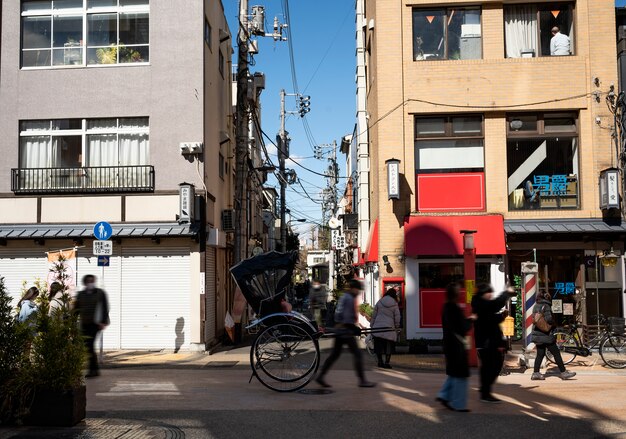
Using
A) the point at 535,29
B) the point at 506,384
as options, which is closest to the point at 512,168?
the point at 535,29

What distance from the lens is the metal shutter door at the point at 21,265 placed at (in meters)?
19.2

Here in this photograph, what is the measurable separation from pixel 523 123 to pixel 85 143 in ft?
43.3

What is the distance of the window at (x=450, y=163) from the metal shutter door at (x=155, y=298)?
24.4ft

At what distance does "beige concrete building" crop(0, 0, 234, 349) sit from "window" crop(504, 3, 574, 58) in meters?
9.40

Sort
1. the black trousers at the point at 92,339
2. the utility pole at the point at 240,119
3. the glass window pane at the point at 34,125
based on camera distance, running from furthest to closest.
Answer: the utility pole at the point at 240,119 < the glass window pane at the point at 34,125 < the black trousers at the point at 92,339

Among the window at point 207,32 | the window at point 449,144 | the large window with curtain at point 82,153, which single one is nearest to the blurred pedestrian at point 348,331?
the window at point 449,144

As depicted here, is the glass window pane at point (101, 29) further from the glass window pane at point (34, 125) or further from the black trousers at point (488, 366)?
the black trousers at point (488, 366)

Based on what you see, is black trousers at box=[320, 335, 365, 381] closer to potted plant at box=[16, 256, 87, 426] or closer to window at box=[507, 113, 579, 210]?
Answer: potted plant at box=[16, 256, 87, 426]

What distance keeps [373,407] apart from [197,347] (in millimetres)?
10101

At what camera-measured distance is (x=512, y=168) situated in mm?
19062

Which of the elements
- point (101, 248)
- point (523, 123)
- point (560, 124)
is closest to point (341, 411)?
point (101, 248)

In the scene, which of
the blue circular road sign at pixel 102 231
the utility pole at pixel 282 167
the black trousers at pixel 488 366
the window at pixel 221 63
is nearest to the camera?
the black trousers at pixel 488 366

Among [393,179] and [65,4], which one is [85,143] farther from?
[393,179]

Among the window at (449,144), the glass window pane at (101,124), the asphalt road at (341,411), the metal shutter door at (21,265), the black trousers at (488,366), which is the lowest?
the asphalt road at (341,411)
